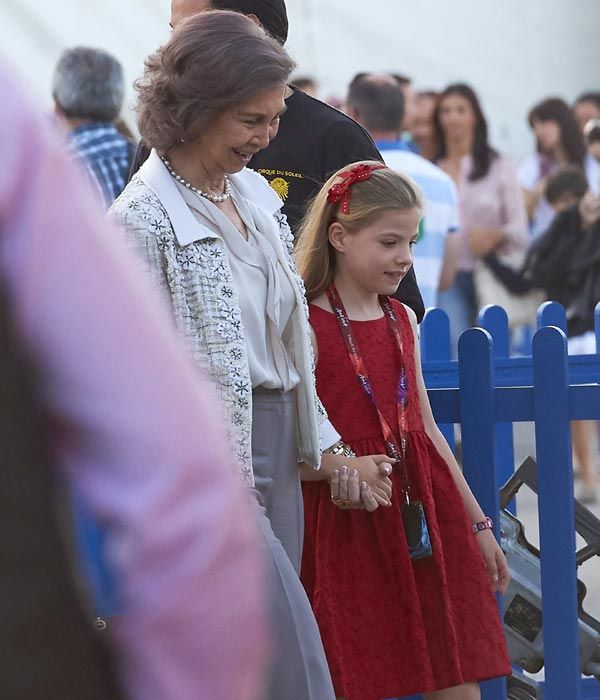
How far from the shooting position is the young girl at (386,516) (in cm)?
271

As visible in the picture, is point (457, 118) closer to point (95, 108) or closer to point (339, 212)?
point (95, 108)

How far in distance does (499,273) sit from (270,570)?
20.1 feet

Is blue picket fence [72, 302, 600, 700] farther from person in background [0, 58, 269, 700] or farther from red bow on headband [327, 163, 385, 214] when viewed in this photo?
person in background [0, 58, 269, 700]

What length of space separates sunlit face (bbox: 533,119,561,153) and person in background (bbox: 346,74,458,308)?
3744 millimetres

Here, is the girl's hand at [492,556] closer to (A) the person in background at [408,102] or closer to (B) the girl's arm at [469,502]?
(B) the girl's arm at [469,502]

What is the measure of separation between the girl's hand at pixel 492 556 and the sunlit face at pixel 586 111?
6990 mm

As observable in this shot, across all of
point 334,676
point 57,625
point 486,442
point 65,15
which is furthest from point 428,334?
point 65,15

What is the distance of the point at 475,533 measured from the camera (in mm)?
2900

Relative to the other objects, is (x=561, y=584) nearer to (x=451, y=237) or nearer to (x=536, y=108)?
(x=451, y=237)

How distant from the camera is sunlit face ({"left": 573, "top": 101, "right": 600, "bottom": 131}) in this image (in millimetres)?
9562

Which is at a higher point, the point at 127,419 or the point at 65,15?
the point at 65,15

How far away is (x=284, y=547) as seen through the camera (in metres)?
2.40

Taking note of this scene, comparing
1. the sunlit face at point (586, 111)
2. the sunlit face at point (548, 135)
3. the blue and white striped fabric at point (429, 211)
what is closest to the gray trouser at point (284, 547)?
the blue and white striped fabric at point (429, 211)

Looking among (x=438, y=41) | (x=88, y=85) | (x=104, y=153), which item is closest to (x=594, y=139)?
(x=438, y=41)
